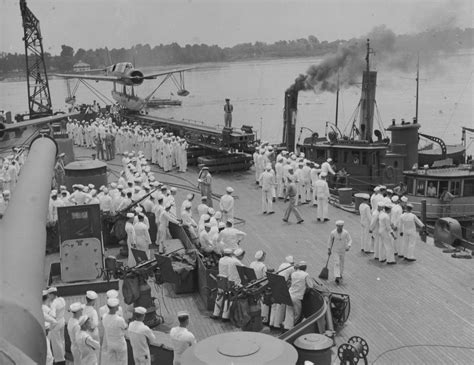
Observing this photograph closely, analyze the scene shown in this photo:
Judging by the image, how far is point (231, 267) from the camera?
9.42m

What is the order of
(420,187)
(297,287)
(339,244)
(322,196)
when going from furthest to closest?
(420,187)
(322,196)
(339,244)
(297,287)

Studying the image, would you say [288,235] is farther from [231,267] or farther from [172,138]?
[172,138]

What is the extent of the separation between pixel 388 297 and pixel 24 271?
8.49 m

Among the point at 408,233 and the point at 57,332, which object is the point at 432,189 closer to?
the point at 408,233

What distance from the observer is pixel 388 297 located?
10375 mm

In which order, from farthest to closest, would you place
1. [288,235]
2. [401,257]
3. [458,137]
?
[458,137] → [288,235] → [401,257]

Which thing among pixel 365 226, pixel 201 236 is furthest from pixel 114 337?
pixel 365 226

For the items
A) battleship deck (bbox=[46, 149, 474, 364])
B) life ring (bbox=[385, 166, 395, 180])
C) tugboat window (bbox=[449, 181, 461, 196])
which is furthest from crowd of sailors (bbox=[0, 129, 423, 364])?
life ring (bbox=[385, 166, 395, 180])

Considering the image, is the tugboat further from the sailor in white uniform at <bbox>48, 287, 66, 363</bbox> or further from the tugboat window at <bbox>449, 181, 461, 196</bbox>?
the sailor in white uniform at <bbox>48, 287, 66, 363</bbox>

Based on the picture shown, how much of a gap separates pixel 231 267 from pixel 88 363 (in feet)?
9.14

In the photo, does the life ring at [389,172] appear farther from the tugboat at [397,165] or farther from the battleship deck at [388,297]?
the battleship deck at [388,297]

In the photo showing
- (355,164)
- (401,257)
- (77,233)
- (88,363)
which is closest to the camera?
(88,363)

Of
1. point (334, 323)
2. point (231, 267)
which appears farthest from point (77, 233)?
point (334, 323)

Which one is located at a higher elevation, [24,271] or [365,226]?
[24,271]
